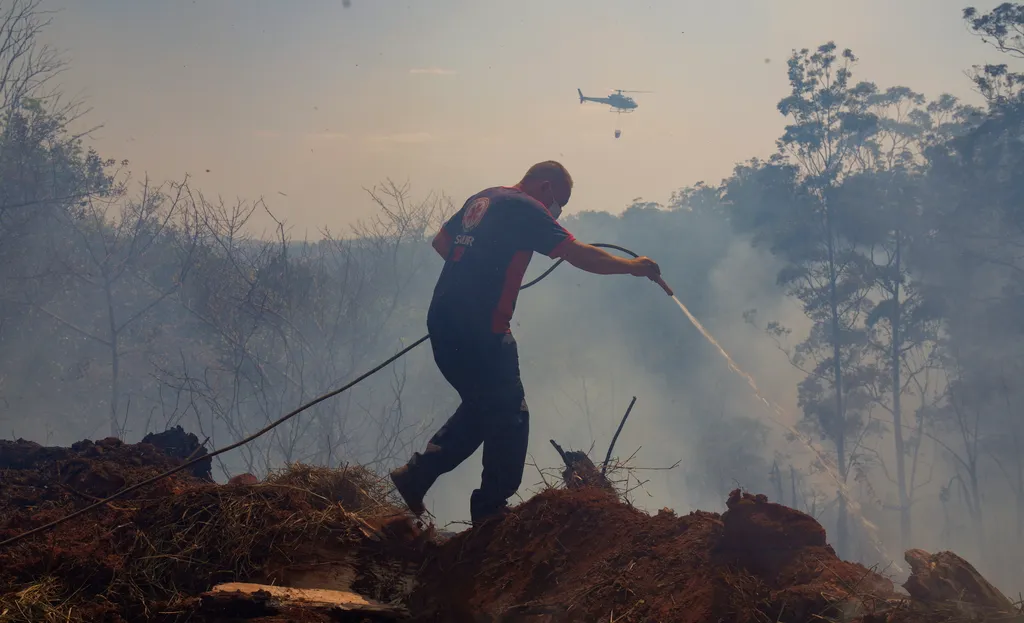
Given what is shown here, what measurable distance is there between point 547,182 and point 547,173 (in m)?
0.06

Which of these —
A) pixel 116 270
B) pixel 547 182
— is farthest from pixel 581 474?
pixel 116 270

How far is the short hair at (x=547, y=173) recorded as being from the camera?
4656 mm

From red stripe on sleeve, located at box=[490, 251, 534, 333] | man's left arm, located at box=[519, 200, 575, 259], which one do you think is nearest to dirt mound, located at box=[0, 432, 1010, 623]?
red stripe on sleeve, located at box=[490, 251, 534, 333]

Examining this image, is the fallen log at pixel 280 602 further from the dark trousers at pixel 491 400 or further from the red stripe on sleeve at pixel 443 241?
the red stripe on sleeve at pixel 443 241

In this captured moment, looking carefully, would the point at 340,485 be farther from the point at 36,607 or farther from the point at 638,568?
the point at 638,568

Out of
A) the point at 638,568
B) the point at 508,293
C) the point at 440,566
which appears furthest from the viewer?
the point at 508,293

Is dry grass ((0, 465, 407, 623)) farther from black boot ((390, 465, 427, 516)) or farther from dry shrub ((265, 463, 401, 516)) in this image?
black boot ((390, 465, 427, 516))

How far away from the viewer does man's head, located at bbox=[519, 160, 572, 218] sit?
Answer: 464 centimetres

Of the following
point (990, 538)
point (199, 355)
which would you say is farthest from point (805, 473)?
point (199, 355)

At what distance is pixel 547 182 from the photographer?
4.64m

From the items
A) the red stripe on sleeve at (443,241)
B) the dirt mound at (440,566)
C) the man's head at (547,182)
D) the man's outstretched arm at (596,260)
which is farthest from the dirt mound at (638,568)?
the man's head at (547,182)

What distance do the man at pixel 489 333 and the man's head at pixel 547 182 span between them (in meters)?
0.26

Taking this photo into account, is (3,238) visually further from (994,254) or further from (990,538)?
(990,538)

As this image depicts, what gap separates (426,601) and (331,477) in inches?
44.1
